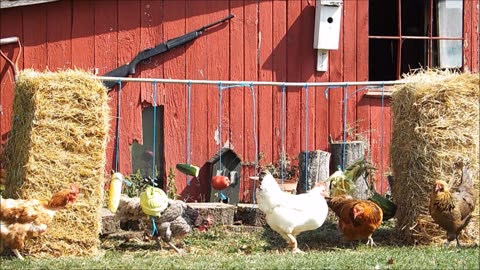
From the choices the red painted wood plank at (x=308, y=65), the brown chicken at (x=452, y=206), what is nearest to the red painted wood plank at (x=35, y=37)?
the red painted wood plank at (x=308, y=65)

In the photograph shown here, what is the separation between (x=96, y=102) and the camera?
9.16 metres

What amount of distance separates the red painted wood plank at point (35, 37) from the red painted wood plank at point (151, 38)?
3.93 feet

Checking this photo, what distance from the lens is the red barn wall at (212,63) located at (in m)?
11.2

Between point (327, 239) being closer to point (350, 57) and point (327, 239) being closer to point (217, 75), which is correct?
point (217, 75)

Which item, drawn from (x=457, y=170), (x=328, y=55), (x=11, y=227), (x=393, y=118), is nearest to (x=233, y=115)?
(x=328, y=55)

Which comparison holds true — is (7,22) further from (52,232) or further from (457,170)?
(457,170)

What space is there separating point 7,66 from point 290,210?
4123mm

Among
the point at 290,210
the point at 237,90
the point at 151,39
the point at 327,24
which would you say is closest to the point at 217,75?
the point at 237,90

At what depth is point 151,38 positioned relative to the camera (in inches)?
452

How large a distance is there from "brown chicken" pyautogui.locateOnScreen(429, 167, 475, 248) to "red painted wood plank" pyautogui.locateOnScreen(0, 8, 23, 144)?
5106 mm

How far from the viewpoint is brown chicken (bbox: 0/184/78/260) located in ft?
27.2

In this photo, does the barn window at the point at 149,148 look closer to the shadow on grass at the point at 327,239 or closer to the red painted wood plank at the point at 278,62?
the red painted wood plank at the point at 278,62

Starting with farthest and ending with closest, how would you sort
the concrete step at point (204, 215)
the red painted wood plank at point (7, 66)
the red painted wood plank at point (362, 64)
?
the red painted wood plank at point (362, 64), the red painted wood plank at point (7, 66), the concrete step at point (204, 215)

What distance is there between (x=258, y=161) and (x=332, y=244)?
232 cm
